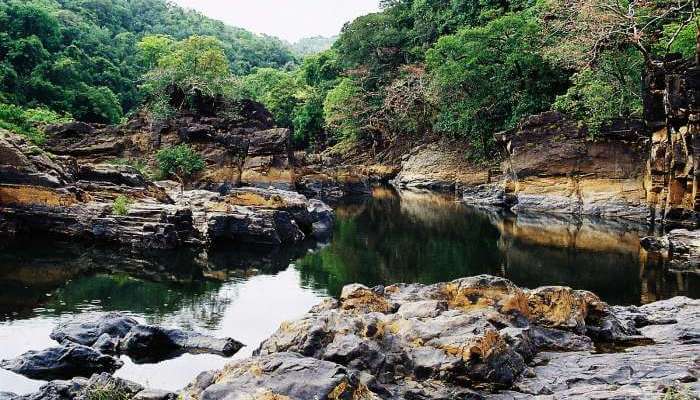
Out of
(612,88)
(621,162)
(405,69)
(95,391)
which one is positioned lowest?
(95,391)

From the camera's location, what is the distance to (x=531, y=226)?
99.9 feet

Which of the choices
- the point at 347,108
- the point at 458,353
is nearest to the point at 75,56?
the point at 347,108

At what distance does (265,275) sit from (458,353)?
12465 mm

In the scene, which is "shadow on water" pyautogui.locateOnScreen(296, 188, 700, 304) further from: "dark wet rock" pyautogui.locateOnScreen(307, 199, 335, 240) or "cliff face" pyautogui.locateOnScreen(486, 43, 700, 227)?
"cliff face" pyautogui.locateOnScreen(486, 43, 700, 227)

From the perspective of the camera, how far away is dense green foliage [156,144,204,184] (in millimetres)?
38094

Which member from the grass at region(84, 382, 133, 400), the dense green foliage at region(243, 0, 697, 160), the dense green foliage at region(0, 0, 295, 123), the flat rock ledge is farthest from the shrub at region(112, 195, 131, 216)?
the dense green foliage at region(0, 0, 295, 123)

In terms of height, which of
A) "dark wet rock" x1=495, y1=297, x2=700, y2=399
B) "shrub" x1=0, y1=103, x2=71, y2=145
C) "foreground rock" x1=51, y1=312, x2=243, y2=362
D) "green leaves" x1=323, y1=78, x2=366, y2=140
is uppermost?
"green leaves" x1=323, y1=78, x2=366, y2=140

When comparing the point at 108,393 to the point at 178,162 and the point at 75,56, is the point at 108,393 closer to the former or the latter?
the point at 178,162


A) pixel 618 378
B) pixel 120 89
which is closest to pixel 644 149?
pixel 618 378

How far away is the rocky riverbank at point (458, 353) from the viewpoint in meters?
7.14

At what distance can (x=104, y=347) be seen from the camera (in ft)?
41.5

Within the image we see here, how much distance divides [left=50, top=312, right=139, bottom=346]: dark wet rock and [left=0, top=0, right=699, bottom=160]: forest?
20902 millimetres

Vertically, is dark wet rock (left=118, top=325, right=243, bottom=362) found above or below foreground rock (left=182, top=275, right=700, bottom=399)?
below

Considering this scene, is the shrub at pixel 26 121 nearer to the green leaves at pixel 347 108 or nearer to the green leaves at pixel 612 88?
the green leaves at pixel 347 108
